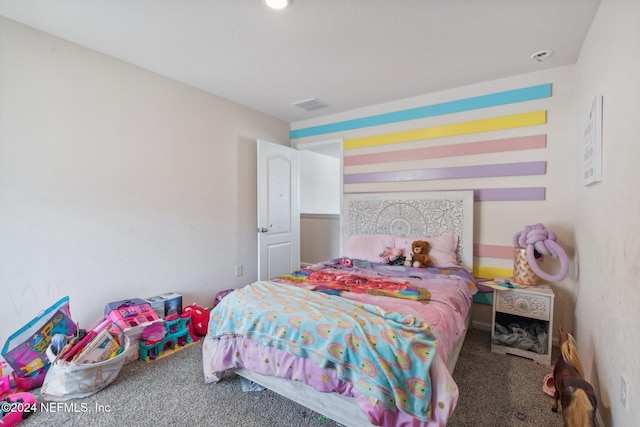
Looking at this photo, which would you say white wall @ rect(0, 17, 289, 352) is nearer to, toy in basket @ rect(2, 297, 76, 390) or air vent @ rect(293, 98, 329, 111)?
toy in basket @ rect(2, 297, 76, 390)

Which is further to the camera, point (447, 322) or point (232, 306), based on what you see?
point (232, 306)

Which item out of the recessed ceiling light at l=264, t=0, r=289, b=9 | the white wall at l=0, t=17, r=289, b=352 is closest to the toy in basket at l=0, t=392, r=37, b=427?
the white wall at l=0, t=17, r=289, b=352

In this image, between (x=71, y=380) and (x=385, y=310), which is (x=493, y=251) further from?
(x=71, y=380)

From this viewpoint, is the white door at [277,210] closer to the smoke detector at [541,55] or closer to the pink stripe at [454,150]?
the pink stripe at [454,150]

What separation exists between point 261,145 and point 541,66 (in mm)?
2837

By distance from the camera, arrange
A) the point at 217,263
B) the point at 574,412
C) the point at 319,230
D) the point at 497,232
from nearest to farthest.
Result: the point at 574,412
the point at 497,232
the point at 217,263
the point at 319,230

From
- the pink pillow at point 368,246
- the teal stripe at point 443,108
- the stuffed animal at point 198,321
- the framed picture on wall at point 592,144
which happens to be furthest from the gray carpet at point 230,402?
the teal stripe at point 443,108

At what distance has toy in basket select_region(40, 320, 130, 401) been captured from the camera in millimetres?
1733

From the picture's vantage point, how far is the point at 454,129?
296cm

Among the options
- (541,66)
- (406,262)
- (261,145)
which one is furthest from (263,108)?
(541,66)

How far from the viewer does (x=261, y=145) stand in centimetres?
343

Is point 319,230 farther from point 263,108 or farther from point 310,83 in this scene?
point 310,83

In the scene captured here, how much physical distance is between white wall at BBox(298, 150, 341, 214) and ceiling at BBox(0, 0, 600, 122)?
2.42m

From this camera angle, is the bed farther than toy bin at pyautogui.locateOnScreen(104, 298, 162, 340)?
No
